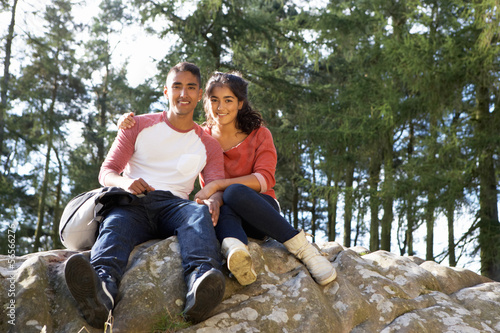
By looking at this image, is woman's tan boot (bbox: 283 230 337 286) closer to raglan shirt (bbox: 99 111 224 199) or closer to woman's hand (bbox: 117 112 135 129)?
raglan shirt (bbox: 99 111 224 199)

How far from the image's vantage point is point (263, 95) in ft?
40.0

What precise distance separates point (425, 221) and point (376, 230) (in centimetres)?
251

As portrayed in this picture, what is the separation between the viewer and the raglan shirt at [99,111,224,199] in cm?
331

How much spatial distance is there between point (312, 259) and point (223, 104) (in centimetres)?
139

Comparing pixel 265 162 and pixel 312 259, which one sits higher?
pixel 265 162

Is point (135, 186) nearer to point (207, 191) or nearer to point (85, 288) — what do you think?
point (207, 191)

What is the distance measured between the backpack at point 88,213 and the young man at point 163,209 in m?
0.07

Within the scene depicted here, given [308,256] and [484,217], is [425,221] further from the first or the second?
[308,256]

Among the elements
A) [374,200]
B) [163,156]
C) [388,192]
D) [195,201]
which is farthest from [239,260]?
[374,200]

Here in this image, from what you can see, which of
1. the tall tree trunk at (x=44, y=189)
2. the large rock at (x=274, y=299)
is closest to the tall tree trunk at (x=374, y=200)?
the large rock at (x=274, y=299)

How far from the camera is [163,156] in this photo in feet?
11.1

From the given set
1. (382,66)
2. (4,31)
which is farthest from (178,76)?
(4,31)

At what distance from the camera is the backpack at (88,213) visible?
2914 mm

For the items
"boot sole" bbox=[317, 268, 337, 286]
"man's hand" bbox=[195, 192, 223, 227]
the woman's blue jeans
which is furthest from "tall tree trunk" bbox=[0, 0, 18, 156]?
"boot sole" bbox=[317, 268, 337, 286]
